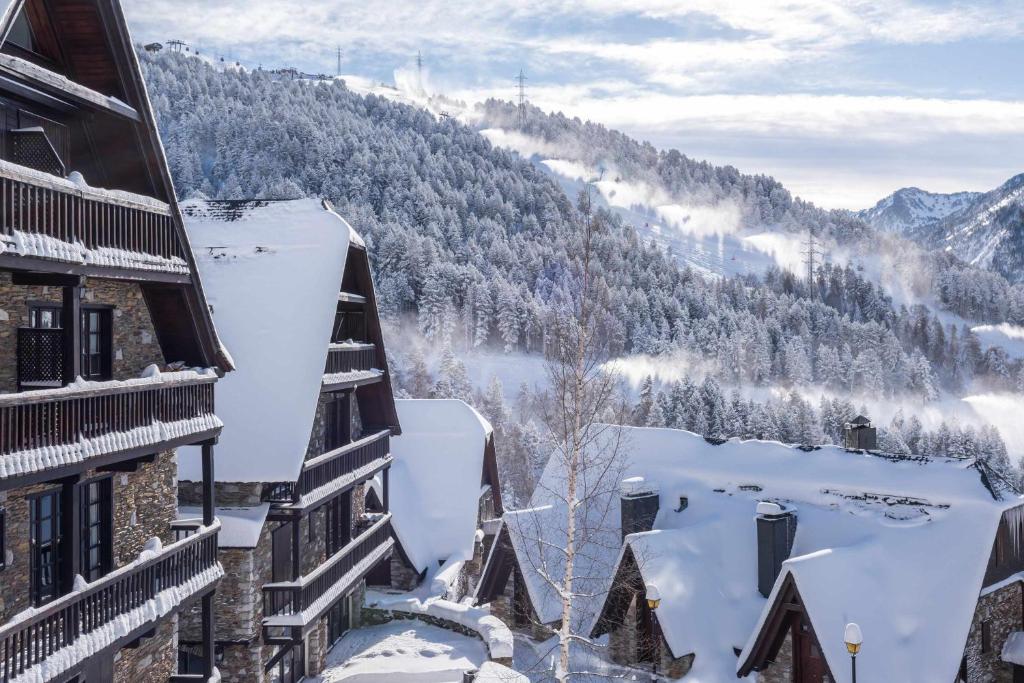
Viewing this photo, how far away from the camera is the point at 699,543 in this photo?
79.8ft

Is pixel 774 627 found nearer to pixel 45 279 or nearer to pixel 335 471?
pixel 335 471

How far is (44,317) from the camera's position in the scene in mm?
12078

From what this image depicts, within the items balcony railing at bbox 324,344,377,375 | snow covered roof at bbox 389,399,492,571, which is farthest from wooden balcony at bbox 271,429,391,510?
snow covered roof at bbox 389,399,492,571

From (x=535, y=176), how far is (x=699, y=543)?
483 ft

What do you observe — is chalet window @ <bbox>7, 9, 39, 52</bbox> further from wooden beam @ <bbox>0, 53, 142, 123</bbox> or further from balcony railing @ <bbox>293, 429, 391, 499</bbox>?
balcony railing @ <bbox>293, 429, 391, 499</bbox>

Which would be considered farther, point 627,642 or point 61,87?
point 627,642

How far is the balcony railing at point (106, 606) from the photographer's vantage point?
384 inches

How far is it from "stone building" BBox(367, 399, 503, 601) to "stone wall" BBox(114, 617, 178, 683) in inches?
566

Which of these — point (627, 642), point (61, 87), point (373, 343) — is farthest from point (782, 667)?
point (61, 87)

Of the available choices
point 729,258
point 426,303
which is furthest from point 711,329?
point 729,258

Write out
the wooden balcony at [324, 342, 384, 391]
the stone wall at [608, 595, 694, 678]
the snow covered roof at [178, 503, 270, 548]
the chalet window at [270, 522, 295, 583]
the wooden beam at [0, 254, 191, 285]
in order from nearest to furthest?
the wooden beam at [0, 254, 191, 285]
the snow covered roof at [178, 503, 270, 548]
the chalet window at [270, 522, 295, 583]
the wooden balcony at [324, 342, 384, 391]
the stone wall at [608, 595, 694, 678]

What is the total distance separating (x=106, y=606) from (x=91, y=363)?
355cm

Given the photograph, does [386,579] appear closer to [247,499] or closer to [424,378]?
[247,499]

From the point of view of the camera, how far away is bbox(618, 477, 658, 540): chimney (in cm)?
2619
